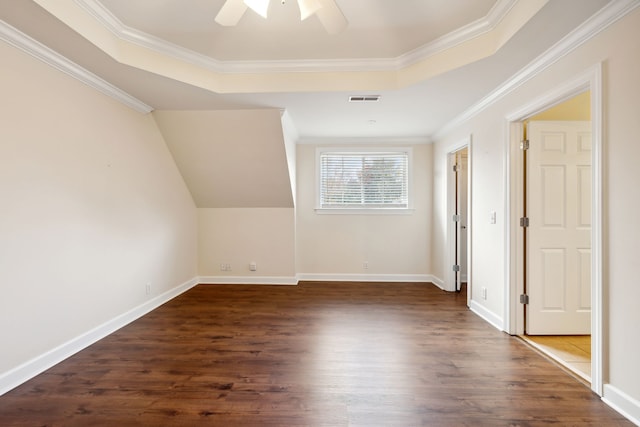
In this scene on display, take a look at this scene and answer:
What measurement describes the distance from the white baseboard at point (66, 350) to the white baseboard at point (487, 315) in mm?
3885

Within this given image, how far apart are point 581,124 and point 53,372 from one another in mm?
4900

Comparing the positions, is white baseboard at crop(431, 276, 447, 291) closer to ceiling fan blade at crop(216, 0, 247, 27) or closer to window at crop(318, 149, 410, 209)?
window at crop(318, 149, 410, 209)

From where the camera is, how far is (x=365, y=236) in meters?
5.00

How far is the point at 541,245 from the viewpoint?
278 centimetres

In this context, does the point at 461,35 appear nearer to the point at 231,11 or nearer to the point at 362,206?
the point at 231,11

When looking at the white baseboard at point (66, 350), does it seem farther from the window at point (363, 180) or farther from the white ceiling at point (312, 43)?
the window at point (363, 180)

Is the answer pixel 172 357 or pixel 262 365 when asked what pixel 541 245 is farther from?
pixel 172 357

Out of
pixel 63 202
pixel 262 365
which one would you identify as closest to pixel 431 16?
pixel 262 365

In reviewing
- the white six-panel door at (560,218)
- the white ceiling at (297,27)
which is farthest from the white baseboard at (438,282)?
the white ceiling at (297,27)

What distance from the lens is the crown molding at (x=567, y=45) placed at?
5.63 ft

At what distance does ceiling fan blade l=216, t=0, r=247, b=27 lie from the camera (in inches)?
69.0

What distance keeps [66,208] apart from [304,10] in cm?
242

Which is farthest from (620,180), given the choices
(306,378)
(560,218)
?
(306,378)

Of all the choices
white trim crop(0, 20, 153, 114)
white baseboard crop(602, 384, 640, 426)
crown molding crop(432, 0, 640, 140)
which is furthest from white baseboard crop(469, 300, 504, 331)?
white trim crop(0, 20, 153, 114)
